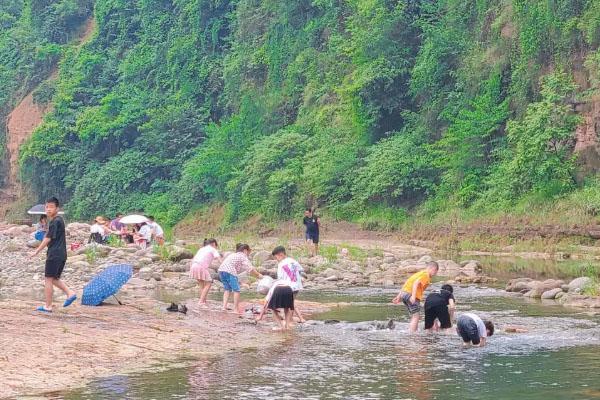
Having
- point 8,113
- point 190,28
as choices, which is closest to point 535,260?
point 190,28

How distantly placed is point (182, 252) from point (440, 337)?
1317cm

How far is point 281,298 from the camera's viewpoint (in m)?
16.8

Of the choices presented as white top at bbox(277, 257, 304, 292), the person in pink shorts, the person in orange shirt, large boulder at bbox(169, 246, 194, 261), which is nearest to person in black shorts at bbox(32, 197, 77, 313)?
white top at bbox(277, 257, 304, 292)

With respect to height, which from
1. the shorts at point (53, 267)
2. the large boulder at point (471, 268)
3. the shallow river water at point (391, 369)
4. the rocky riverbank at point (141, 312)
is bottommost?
the shallow river water at point (391, 369)

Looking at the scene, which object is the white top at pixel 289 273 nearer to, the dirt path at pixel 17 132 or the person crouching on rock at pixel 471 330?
the person crouching on rock at pixel 471 330

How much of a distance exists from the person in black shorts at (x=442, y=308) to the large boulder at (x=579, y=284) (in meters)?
5.49

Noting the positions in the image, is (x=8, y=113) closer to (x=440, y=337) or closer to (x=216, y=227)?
(x=216, y=227)

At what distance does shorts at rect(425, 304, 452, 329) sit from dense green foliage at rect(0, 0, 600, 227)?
62.5ft

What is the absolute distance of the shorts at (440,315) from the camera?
1614 cm

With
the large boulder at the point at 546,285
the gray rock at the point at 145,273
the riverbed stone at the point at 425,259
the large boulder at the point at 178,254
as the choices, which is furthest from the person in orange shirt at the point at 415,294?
the large boulder at the point at 178,254

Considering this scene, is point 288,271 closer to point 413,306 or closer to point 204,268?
point 413,306

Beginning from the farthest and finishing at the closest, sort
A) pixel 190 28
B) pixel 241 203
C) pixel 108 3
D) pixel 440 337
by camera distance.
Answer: pixel 108 3, pixel 190 28, pixel 241 203, pixel 440 337

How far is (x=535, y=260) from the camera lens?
95.6 ft

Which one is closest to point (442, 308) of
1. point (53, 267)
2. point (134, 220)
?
point (53, 267)
